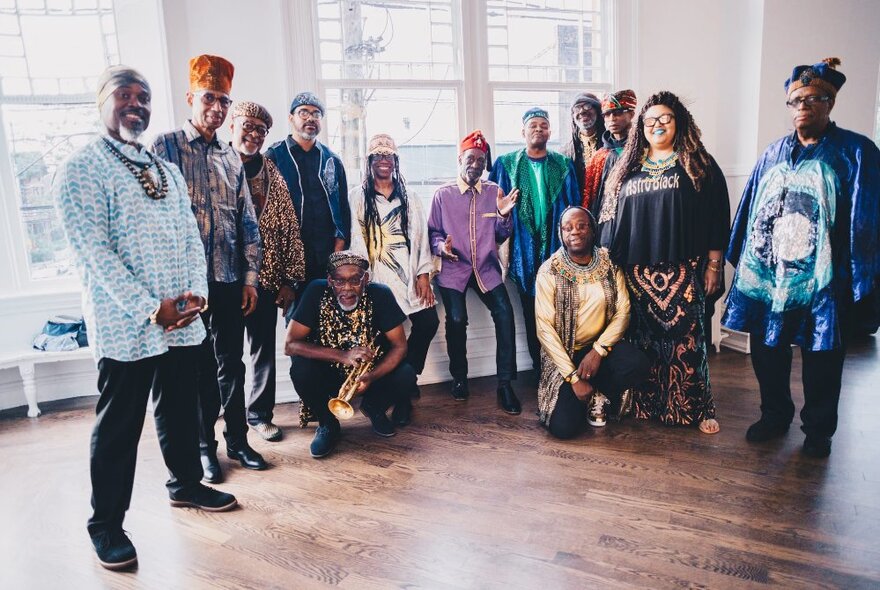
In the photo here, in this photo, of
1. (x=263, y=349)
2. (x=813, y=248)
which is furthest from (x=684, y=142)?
(x=263, y=349)

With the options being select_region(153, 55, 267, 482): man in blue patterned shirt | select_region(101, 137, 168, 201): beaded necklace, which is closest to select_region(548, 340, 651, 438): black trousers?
select_region(153, 55, 267, 482): man in blue patterned shirt

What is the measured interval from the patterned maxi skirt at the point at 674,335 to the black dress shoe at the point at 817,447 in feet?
1.35

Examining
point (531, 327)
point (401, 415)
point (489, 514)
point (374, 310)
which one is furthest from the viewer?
point (531, 327)

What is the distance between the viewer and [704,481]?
7.84 ft

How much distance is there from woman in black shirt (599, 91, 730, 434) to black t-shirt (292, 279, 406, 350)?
1118mm

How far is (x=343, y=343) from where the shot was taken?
2.81 metres

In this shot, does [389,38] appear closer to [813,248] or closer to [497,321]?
[497,321]

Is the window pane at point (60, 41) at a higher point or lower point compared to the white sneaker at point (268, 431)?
higher

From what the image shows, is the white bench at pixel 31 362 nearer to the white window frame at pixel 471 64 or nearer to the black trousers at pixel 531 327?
the white window frame at pixel 471 64

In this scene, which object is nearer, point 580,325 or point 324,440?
point 324,440

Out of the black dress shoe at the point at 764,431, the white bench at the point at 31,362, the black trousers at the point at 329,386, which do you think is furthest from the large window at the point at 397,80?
the black dress shoe at the point at 764,431

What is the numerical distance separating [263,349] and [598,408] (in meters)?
1.66

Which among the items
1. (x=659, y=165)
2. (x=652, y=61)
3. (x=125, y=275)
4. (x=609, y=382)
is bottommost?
(x=609, y=382)

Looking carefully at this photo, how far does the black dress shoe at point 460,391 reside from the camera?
3.48 meters
